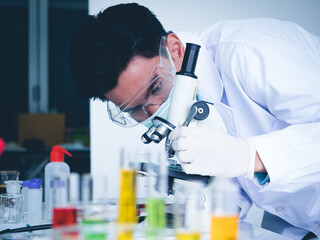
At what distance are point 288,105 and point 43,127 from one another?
3.66 metres

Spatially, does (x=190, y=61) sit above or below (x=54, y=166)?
above

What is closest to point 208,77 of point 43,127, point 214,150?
point 214,150

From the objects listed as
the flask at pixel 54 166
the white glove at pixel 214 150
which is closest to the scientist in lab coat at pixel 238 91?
the white glove at pixel 214 150

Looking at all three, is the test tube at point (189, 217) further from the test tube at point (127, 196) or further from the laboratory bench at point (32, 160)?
the laboratory bench at point (32, 160)

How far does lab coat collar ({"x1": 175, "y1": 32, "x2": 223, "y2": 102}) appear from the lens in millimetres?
1559

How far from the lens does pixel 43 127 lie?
4559 mm

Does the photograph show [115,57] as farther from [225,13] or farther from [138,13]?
[225,13]

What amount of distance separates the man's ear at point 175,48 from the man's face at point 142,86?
0.06 m

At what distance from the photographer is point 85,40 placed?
4.78 ft

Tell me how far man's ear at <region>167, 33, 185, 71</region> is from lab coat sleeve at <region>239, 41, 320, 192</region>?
0.26 meters

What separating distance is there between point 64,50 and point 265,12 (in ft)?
12.1

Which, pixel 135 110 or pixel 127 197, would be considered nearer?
pixel 127 197

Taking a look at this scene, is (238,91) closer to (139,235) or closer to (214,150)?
(214,150)

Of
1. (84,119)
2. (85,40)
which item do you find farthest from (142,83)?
(84,119)
